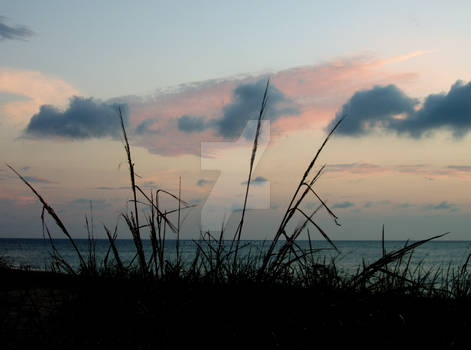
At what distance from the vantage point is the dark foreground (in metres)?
2.40

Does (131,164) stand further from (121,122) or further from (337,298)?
(337,298)

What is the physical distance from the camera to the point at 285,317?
8.40 feet

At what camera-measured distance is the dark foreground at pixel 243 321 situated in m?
2.40

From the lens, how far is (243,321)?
2.51 m

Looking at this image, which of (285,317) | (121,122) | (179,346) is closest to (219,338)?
(179,346)

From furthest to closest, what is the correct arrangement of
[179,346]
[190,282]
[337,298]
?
1. [190,282]
2. [337,298]
3. [179,346]

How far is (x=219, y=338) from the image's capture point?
2.41m

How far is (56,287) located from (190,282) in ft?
6.40

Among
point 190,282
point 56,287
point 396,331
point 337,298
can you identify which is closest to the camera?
point 396,331

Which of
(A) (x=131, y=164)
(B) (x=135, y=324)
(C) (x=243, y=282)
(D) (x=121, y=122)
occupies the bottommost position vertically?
(B) (x=135, y=324)

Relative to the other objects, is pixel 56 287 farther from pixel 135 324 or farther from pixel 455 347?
pixel 455 347

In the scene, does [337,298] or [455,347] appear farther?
[337,298]

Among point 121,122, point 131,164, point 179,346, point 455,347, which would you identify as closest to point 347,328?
point 455,347

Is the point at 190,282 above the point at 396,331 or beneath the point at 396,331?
above
